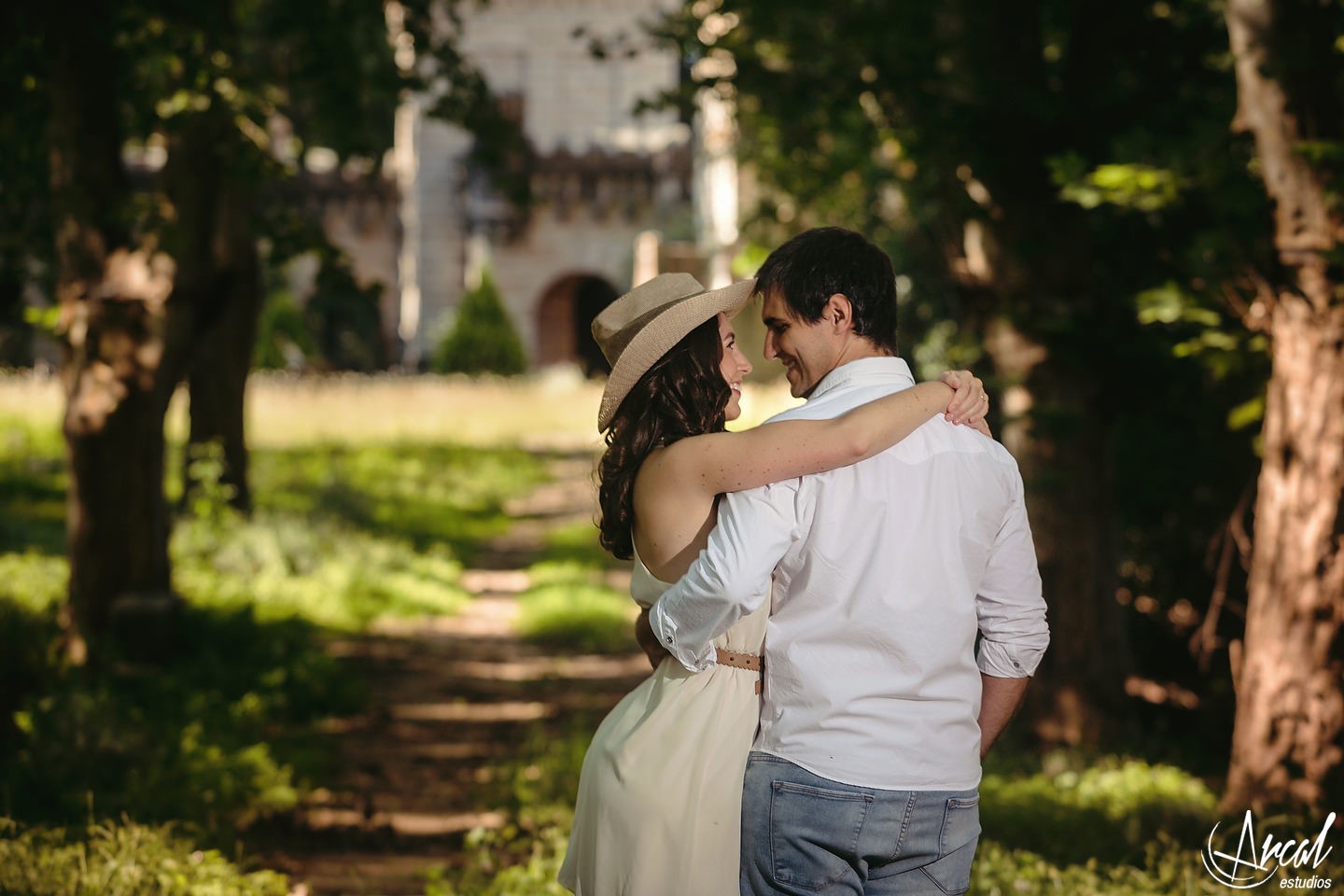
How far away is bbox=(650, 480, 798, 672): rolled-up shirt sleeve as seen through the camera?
2.47 m

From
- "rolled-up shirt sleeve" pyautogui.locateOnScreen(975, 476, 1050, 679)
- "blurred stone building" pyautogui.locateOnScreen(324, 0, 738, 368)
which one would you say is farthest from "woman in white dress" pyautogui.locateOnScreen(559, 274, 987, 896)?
"blurred stone building" pyautogui.locateOnScreen(324, 0, 738, 368)

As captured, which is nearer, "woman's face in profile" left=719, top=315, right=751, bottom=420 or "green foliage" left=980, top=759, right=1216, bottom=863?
"woman's face in profile" left=719, top=315, right=751, bottom=420

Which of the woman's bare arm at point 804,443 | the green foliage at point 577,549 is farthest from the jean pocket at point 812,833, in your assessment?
the green foliage at point 577,549

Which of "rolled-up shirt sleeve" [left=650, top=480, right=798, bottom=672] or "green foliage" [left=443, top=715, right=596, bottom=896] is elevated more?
"rolled-up shirt sleeve" [left=650, top=480, right=798, bottom=672]

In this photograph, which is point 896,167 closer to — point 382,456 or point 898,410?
point 898,410

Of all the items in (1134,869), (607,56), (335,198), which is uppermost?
(335,198)

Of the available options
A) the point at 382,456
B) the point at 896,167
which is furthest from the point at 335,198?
the point at 896,167

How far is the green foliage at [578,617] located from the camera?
32.3ft

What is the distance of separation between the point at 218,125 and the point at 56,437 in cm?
1070

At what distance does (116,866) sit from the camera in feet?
14.2

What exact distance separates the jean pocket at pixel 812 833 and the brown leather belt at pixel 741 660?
0.83ft

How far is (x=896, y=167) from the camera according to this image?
1070 centimetres

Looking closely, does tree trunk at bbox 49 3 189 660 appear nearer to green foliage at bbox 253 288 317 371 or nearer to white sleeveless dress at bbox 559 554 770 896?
white sleeveless dress at bbox 559 554 770 896

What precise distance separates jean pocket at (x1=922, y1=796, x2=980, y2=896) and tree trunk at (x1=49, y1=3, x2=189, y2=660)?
18.9 ft
